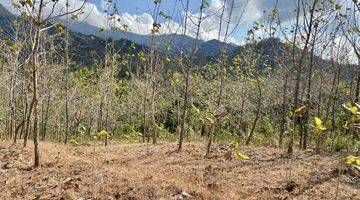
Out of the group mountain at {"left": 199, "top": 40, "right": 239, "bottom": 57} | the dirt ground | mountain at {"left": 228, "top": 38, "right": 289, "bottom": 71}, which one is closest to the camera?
the dirt ground

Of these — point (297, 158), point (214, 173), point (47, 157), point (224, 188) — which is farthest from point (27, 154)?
point (297, 158)

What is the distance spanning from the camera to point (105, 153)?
1519 centimetres

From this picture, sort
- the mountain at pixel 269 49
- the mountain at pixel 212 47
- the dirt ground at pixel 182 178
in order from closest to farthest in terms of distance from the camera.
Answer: the dirt ground at pixel 182 178 < the mountain at pixel 212 47 < the mountain at pixel 269 49

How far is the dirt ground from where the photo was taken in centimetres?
782

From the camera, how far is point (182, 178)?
9.27 meters

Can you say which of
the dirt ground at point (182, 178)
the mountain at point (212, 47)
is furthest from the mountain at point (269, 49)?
the dirt ground at point (182, 178)

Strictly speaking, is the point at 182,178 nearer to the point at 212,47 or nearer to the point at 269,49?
the point at 212,47

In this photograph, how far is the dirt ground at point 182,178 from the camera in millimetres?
7824

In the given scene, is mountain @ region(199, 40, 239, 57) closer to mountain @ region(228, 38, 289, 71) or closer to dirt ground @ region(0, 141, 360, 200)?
mountain @ region(228, 38, 289, 71)

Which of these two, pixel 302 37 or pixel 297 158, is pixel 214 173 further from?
pixel 302 37

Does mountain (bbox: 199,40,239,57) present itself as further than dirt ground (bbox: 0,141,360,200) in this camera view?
Yes

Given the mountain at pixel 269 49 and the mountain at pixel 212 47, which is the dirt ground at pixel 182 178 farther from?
the mountain at pixel 269 49

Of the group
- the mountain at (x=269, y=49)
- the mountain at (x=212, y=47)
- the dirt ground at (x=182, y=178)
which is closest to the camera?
the dirt ground at (x=182, y=178)

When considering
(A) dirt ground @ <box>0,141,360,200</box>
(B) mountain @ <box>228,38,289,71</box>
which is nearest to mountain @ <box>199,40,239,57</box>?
(B) mountain @ <box>228,38,289,71</box>
